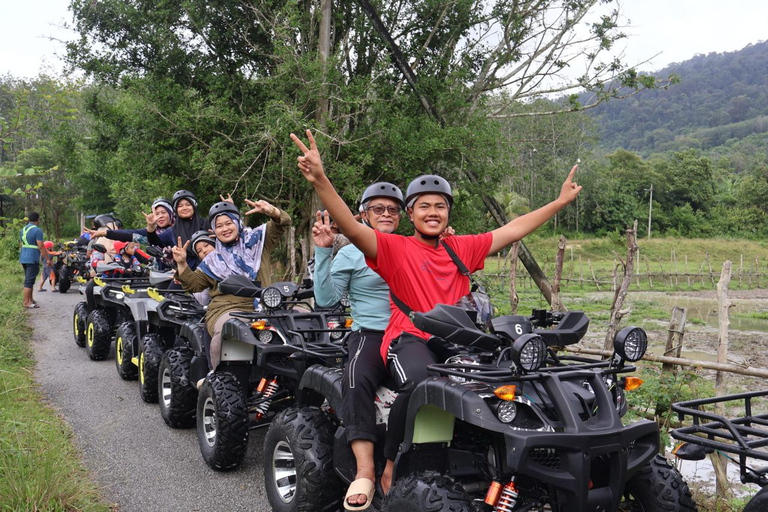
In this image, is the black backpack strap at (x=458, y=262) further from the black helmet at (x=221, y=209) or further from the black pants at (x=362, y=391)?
the black helmet at (x=221, y=209)

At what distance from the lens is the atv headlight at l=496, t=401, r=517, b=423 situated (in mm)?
2559

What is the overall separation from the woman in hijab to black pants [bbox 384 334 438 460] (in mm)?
2554

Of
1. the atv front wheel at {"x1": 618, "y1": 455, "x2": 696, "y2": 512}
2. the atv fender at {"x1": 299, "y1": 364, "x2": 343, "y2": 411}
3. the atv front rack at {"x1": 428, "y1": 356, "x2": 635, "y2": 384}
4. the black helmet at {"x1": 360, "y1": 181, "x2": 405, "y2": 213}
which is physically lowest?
the atv front wheel at {"x1": 618, "y1": 455, "x2": 696, "y2": 512}

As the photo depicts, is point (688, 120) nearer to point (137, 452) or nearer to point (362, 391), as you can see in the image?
point (137, 452)

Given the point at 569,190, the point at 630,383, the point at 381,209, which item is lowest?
the point at 630,383

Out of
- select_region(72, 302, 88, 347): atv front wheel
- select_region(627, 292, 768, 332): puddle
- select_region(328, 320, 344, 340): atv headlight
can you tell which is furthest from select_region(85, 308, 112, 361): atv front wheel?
select_region(627, 292, 768, 332): puddle

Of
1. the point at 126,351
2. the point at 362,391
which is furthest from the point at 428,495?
the point at 126,351

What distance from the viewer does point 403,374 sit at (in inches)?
121

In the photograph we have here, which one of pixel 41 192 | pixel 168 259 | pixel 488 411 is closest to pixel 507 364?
pixel 488 411

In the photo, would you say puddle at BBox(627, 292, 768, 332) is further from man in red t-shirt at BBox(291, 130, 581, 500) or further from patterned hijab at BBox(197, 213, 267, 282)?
man in red t-shirt at BBox(291, 130, 581, 500)

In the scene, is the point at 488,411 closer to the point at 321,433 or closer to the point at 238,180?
the point at 321,433

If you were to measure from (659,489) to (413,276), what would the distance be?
1.49 meters

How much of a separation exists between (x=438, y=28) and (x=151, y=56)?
5960 mm

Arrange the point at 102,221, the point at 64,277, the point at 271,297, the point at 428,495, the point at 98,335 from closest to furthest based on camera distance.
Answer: the point at 428,495 < the point at 271,297 < the point at 98,335 < the point at 102,221 < the point at 64,277
